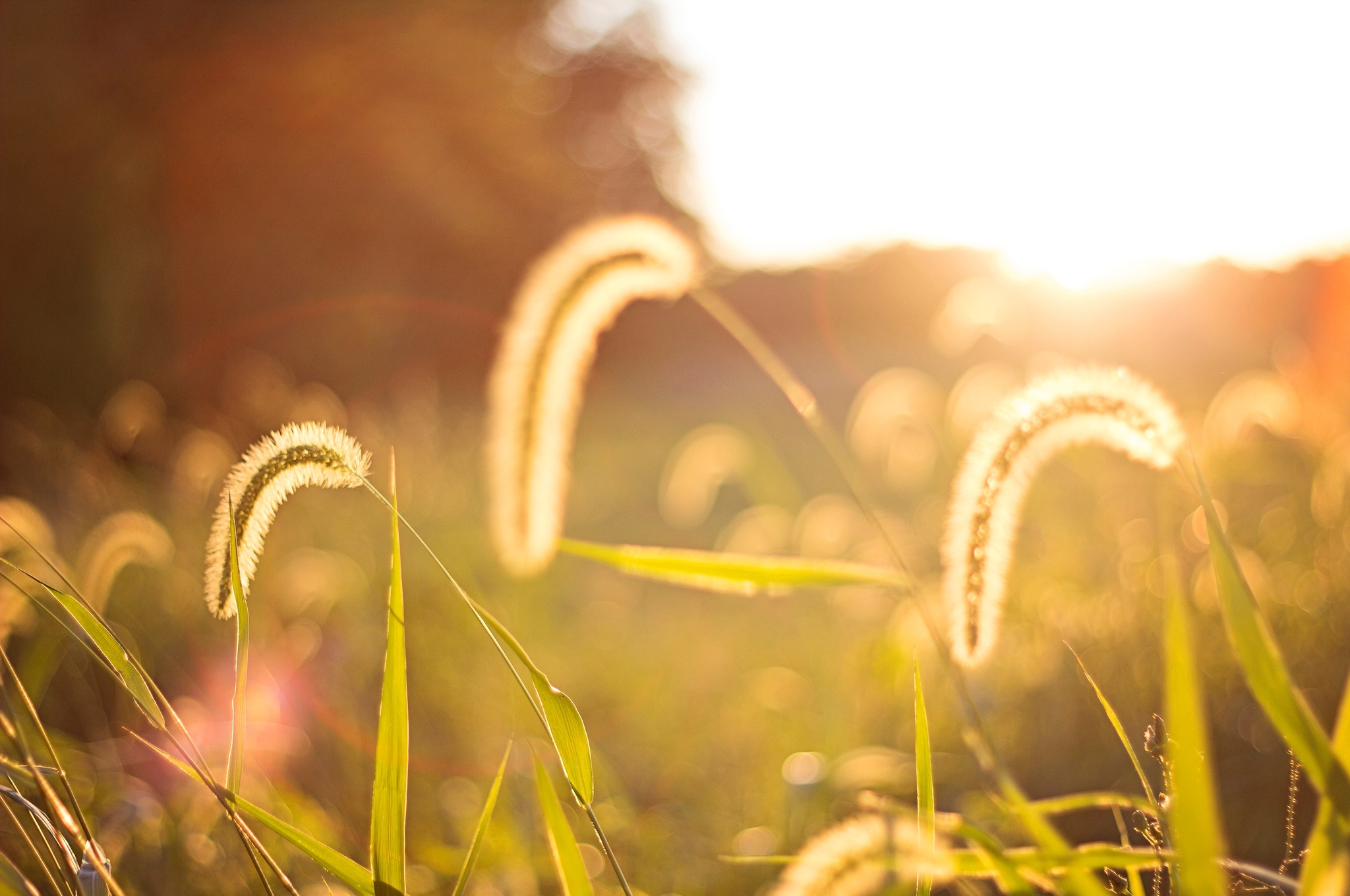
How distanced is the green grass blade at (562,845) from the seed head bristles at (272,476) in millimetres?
385

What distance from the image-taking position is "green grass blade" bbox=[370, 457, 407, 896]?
809 mm

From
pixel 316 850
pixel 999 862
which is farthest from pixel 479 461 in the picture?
pixel 999 862

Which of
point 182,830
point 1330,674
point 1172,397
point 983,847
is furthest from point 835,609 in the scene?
point 1172,397

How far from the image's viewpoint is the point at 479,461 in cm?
592

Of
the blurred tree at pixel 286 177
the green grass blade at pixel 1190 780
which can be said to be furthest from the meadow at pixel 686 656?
the blurred tree at pixel 286 177

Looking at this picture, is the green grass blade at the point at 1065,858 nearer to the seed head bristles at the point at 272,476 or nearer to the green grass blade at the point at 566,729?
the green grass blade at the point at 566,729

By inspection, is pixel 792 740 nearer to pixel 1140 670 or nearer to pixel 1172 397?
pixel 1140 670

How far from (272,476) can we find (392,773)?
1.15 feet

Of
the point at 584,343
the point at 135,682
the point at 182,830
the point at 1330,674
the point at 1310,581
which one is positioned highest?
the point at 1310,581

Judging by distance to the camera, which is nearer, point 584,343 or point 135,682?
point 135,682

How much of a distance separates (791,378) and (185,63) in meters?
9.50

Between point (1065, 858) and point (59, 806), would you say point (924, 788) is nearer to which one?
point (1065, 858)

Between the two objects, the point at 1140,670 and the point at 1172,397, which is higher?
the point at 1172,397

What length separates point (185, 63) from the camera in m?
7.89
